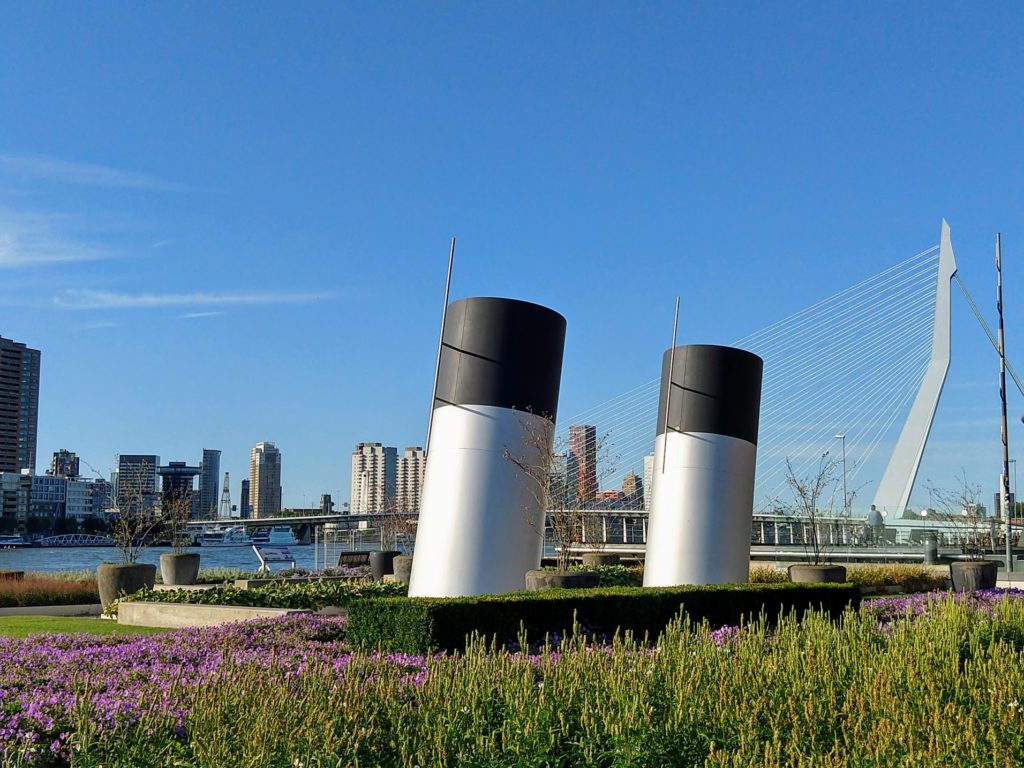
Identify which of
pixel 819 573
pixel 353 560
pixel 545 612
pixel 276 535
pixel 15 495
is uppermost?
pixel 545 612

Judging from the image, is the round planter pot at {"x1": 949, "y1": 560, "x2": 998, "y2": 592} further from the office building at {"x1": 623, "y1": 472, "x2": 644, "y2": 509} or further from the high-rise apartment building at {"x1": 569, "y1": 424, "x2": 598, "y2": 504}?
the office building at {"x1": 623, "y1": 472, "x2": 644, "y2": 509}

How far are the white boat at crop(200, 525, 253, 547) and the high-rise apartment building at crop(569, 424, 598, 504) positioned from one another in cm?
7463

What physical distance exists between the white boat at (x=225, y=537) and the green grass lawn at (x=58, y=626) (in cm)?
8440

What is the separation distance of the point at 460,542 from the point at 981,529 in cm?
2547

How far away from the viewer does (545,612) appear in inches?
435

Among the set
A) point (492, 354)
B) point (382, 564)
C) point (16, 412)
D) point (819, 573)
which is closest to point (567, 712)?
point (492, 354)

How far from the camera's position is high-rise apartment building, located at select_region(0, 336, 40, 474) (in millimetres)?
138125

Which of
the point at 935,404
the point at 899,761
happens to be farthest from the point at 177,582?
the point at 935,404

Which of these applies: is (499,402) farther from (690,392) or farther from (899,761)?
(899,761)

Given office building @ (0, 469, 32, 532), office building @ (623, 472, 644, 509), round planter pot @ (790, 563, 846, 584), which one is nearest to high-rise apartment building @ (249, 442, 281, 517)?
office building @ (0, 469, 32, 532)

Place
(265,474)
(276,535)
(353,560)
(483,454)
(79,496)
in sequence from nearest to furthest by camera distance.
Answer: (483,454)
(353,560)
(276,535)
(79,496)
(265,474)

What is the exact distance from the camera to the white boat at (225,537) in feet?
323

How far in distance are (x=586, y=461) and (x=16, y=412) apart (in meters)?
139

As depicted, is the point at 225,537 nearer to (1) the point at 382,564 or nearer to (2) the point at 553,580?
(1) the point at 382,564
